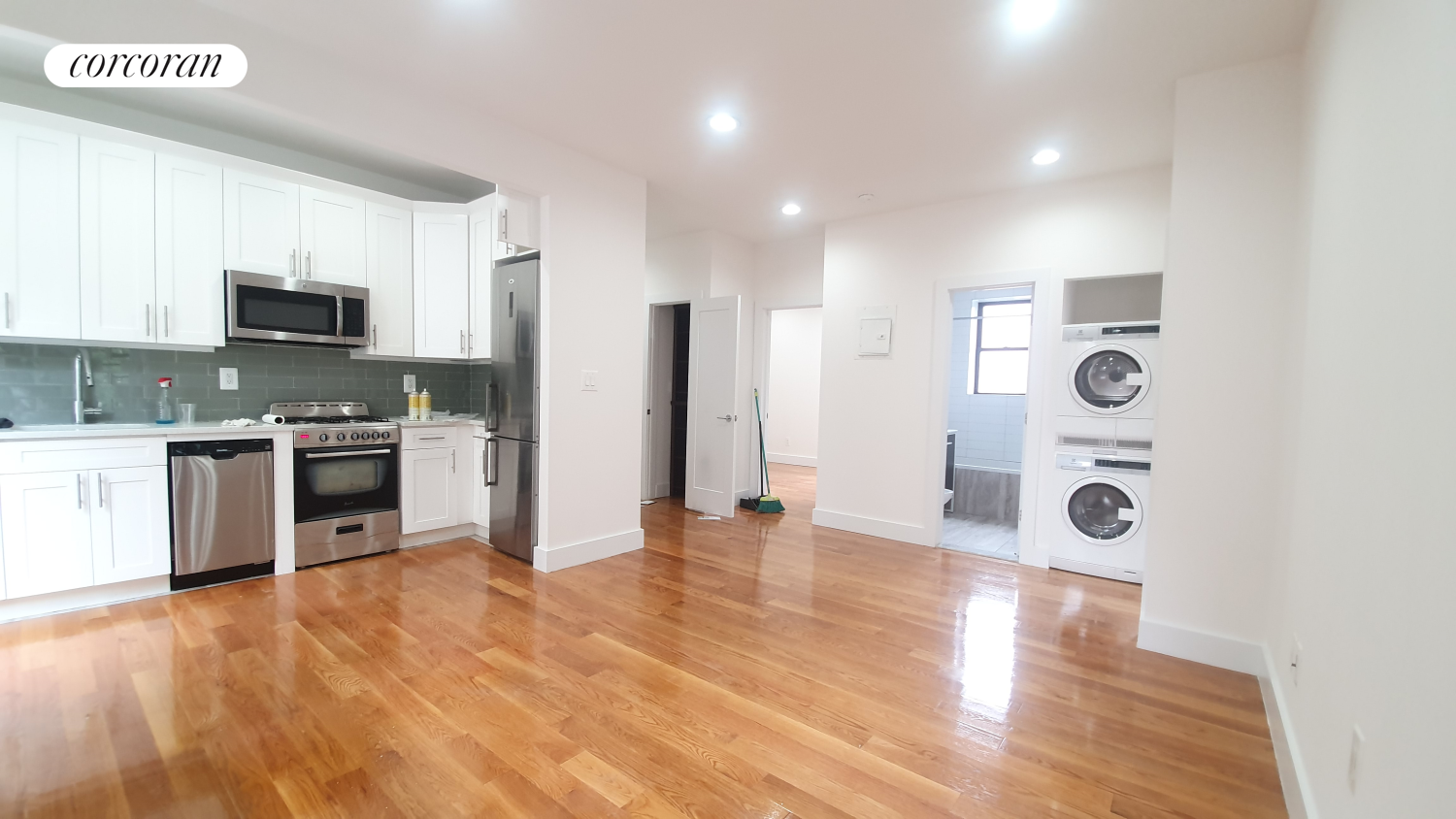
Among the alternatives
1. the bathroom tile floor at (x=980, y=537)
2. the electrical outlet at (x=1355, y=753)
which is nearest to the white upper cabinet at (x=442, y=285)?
the bathroom tile floor at (x=980, y=537)

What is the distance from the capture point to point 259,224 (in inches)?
139

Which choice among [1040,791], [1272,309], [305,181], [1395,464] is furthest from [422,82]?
[1272,309]

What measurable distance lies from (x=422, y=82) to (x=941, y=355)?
12.8ft

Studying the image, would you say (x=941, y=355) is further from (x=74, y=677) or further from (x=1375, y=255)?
(x=74, y=677)

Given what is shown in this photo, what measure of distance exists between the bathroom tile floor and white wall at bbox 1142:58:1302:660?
5.22 ft

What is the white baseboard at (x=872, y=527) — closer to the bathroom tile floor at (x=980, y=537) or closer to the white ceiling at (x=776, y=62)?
the bathroom tile floor at (x=980, y=537)

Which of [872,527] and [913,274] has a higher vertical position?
[913,274]

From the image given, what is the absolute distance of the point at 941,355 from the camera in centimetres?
444

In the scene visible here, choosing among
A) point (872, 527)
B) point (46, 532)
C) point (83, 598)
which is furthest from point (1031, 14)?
point (83, 598)

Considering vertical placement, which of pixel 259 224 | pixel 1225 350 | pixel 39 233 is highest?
pixel 259 224

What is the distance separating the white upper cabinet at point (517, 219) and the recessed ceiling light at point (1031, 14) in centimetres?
278

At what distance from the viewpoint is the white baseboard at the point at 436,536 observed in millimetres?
4129

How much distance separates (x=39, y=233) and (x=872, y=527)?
221 inches

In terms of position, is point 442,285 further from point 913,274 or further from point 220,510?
point 913,274
